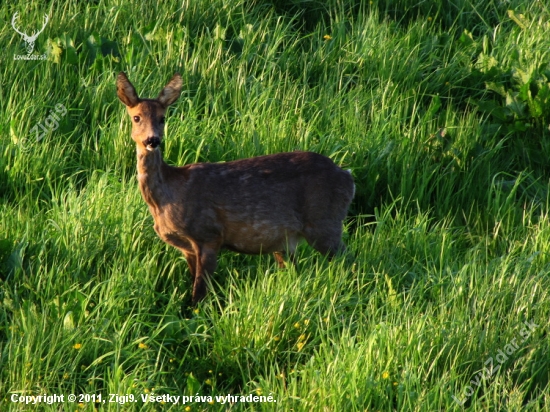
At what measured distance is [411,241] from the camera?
6727mm

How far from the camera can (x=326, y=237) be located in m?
6.35

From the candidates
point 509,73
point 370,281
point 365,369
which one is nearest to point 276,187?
point 370,281

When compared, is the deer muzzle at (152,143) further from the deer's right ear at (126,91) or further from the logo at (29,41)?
the logo at (29,41)

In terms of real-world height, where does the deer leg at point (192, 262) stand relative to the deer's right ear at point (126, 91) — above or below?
below

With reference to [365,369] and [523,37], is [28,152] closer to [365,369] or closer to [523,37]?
[365,369]

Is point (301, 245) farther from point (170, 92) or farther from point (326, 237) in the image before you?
point (170, 92)

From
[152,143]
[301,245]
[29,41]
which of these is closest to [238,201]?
[301,245]

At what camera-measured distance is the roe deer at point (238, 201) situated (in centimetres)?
620

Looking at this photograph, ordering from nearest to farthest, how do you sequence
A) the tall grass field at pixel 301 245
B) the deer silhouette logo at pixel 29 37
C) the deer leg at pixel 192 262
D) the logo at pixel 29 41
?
1. the tall grass field at pixel 301 245
2. the deer leg at pixel 192 262
3. the logo at pixel 29 41
4. the deer silhouette logo at pixel 29 37

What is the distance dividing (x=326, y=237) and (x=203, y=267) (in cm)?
85

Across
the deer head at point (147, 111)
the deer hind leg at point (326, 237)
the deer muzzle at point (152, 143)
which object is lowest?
the deer hind leg at point (326, 237)

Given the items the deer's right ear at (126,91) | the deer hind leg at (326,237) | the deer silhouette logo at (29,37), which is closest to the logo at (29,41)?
the deer silhouette logo at (29,37)

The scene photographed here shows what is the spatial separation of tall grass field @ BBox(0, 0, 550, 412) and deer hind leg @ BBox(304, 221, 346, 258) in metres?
0.18

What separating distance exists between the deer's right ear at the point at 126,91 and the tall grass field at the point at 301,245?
78 cm
